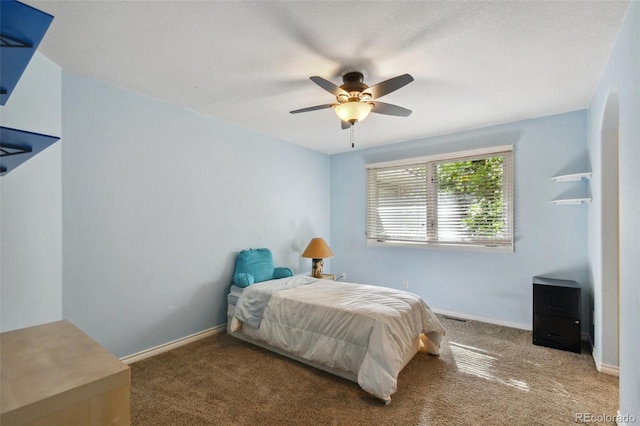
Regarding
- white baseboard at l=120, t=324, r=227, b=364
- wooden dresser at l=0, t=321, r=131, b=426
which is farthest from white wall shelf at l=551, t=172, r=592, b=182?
white baseboard at l=120, t=324, r=227, b=364

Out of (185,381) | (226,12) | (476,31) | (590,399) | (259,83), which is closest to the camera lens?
(226,12)

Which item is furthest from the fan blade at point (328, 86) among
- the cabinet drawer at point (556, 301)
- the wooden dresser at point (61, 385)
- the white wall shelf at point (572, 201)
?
the cabinet drawer at point (556, 301)

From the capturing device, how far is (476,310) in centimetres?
403

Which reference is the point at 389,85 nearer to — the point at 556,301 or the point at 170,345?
the point at 556,301

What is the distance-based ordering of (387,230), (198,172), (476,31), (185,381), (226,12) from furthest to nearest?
(387,230) → (198,172) → (185,381) → (476,31) → (226,12)

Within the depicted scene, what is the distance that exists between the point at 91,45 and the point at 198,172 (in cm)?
153

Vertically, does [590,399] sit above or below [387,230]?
below

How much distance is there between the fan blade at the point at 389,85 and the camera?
82.5 inches

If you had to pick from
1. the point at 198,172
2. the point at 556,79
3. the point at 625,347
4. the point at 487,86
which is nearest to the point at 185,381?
the point at 198,172

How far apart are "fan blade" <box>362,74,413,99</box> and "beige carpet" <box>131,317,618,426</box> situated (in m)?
2.35

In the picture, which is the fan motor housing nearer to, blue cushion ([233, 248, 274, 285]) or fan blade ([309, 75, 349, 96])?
fan blade ([309, 75, 349, 96])

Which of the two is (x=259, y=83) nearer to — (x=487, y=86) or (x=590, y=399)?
(x=487, y=86)

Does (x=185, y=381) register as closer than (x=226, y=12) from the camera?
No

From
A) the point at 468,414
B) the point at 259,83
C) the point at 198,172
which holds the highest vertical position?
the point at 259,83
